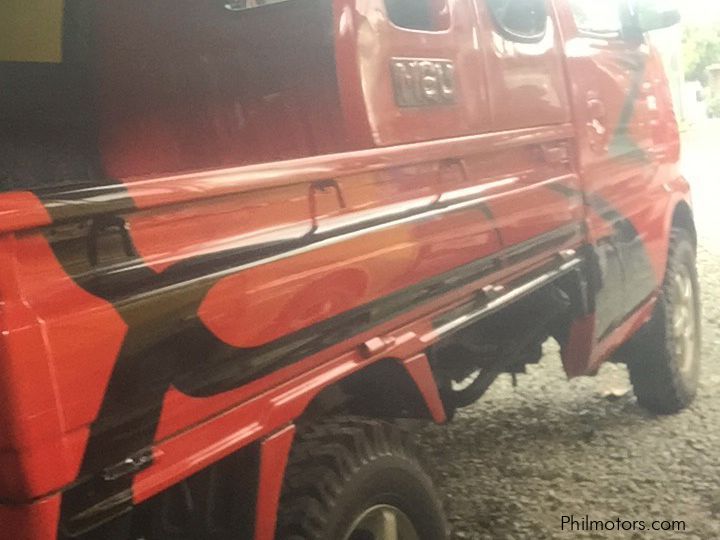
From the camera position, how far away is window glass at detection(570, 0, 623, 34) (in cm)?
329

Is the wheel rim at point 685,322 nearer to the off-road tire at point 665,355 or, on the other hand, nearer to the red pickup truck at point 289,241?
the off-road tire at point 665,355

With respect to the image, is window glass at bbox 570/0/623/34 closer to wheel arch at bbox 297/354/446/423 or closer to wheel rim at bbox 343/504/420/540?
wheel arch at bbox 297/354/446/423

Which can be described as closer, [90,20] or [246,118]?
[246,118]

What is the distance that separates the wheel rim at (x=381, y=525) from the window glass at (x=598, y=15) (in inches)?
81.4

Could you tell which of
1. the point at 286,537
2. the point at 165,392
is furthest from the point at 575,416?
the point at 165,392

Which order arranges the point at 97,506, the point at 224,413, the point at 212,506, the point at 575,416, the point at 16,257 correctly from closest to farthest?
1. the point at 16,257
2. the point at 97,506
3. the point at 224,413
4. the point at 212,506
5. the point at 575,416

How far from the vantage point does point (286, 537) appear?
1.59 metres

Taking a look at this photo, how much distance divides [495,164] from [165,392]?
52.0 inches

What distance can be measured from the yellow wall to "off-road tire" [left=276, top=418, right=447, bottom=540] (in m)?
1.46

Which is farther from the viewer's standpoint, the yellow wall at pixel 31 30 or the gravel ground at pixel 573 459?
the gravel ground at pixel 573 459

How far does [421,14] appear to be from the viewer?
7.72 ft

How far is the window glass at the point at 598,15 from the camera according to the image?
3289mm

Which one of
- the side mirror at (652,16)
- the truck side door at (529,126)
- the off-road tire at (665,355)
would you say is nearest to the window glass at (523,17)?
the truck side door at (529,126)

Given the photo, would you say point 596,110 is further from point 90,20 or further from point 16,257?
point 16,257
